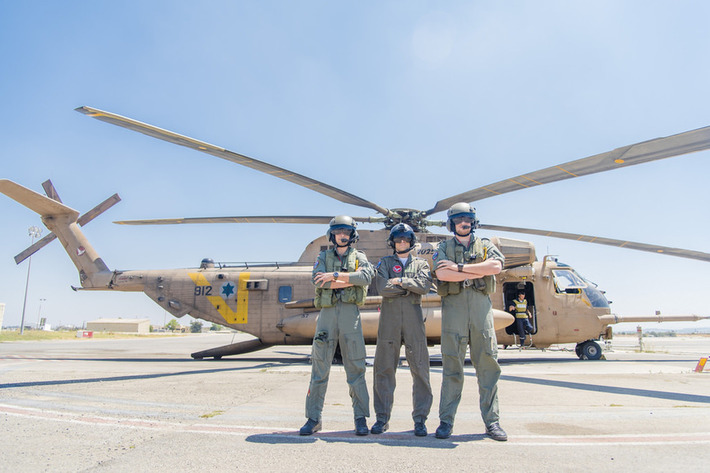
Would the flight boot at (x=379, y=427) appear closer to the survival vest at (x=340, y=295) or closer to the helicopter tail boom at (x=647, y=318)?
the survival vest at (x=340, y=295)

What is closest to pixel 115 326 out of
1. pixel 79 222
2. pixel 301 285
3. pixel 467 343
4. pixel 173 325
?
pixel 173 325

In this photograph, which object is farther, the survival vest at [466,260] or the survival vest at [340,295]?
the survival vest at [340,295]

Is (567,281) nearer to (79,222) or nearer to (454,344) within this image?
(454,344)

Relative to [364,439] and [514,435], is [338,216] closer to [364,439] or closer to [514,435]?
[364,439]

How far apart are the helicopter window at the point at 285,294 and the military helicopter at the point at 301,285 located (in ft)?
0.10

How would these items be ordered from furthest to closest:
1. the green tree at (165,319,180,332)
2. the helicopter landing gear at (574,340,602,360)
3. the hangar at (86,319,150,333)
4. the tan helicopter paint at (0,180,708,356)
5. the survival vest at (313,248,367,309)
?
the green tree at (165,319,180,332)
the hangar at (86,319,150,333)
the helicopter landing gear at (574,340,602,360)
the tan helicopter paint at (0,180,708,356)
the survival vest at (313,248,367,309)

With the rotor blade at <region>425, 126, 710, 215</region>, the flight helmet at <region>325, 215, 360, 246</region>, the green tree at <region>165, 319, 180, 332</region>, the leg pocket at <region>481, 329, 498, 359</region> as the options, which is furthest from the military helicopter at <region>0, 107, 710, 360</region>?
the green tree at <region>165, 319, 180, 332</region>

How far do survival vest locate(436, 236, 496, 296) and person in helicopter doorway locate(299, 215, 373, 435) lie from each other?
80cm

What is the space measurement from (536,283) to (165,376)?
382 inches

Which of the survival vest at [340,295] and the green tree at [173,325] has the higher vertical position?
the survival vest at [340,295]

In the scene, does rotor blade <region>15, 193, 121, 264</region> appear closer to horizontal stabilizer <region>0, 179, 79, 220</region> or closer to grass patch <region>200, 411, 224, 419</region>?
horizontal stabilizer <region>0, 179, 79, 220</region>

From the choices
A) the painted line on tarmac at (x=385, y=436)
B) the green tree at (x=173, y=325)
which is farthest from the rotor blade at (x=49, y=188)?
the green tree at (x=173, y=325)

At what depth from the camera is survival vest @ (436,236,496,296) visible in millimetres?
3832

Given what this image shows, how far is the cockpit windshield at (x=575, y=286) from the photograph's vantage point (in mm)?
11469
